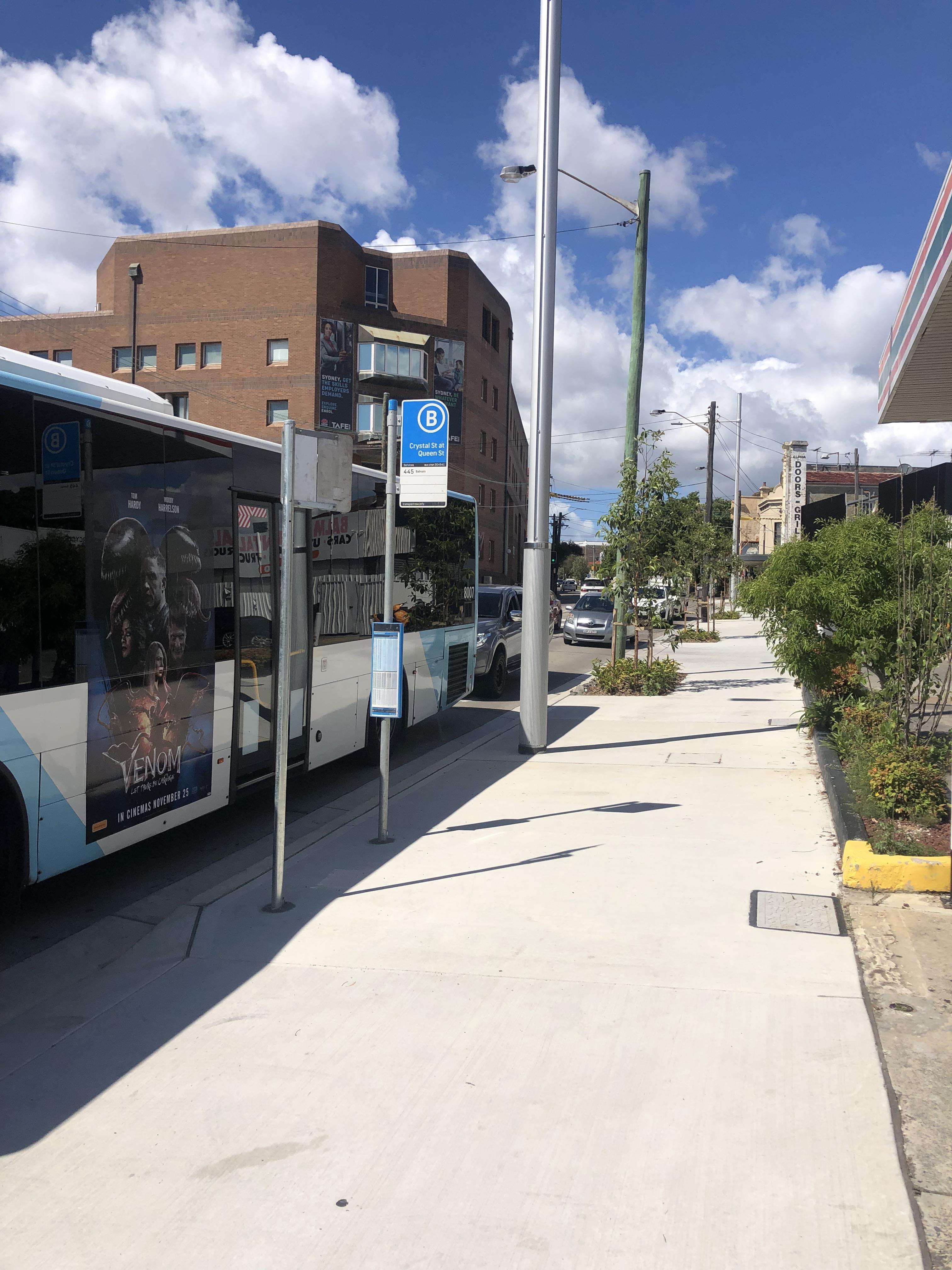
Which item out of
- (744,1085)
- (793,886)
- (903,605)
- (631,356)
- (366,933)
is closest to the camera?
(744,1085)

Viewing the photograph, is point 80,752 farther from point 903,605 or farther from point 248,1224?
point 903,605

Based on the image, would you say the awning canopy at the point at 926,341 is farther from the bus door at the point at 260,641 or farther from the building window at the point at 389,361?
the building window at the point at 389,361

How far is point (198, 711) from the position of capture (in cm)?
660

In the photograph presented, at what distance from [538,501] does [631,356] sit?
297 inches

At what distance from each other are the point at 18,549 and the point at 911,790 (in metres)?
5.86

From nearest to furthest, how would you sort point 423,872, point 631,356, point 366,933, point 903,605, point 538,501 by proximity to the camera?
point 366,933, point 423,872, point 903,605, point 538,501, point 631,356

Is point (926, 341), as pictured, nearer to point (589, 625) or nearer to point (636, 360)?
point (636, 360)

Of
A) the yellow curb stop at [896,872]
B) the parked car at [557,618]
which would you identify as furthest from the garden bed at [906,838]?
the parked car at [557,618]

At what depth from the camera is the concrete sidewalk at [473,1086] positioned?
9.62 feet

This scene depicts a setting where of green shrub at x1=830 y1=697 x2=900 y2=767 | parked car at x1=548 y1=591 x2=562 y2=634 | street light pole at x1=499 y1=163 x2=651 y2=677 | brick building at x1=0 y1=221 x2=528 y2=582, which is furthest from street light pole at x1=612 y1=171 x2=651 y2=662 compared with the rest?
brick building at x1=0 y1=221 x2=528 y2=582

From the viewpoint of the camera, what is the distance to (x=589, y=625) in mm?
28031

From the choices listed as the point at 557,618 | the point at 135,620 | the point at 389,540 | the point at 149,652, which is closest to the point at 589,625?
the point at 557,618

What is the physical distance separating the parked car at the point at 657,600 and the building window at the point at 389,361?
37.5 metres

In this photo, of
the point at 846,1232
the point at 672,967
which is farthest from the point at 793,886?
the point at 846,1232
